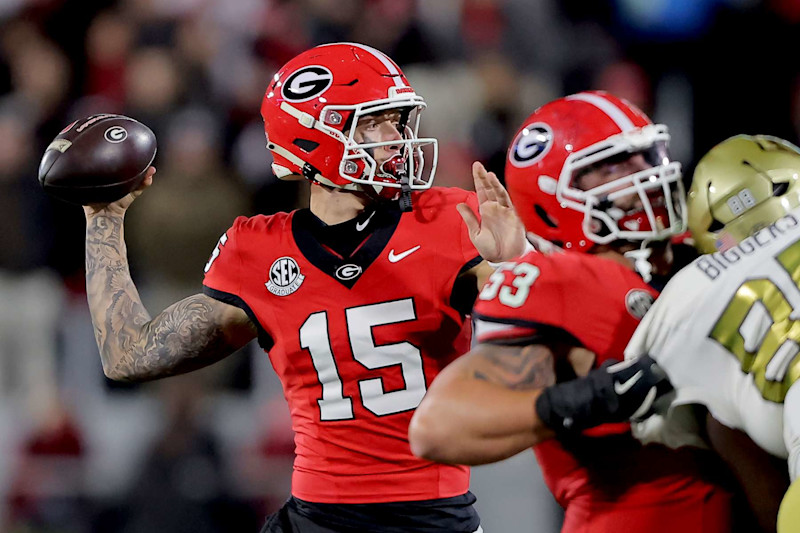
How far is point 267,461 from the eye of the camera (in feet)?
18.5

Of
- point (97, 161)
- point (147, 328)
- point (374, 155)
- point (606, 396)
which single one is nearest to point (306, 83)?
point (374, 155)

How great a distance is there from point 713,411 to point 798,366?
0.63 feet

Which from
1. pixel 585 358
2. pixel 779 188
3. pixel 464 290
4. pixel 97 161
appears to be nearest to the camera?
pixel 585 358

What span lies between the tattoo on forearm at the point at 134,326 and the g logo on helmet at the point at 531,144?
1117 millimetres

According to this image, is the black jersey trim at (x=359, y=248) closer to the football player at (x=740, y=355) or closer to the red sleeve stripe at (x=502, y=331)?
the red sleeve stripe at (x=502, y=331)

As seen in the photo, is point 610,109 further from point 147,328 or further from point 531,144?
point 147,328

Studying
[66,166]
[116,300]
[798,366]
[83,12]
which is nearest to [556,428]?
[798,366]

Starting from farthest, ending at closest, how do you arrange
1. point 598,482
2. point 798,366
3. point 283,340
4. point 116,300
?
point 116,300 < point 283,340 < point 598,482 < point 798,366

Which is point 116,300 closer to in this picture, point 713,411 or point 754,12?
point 713,411

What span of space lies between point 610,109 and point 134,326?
5.35 feet

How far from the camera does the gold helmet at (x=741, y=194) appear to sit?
279 centimetres

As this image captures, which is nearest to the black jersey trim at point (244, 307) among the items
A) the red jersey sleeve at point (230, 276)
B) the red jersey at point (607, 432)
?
the red jersey sleeve at point (230, 276)

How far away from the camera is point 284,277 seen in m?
3.18

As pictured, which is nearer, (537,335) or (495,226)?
(537,335)
